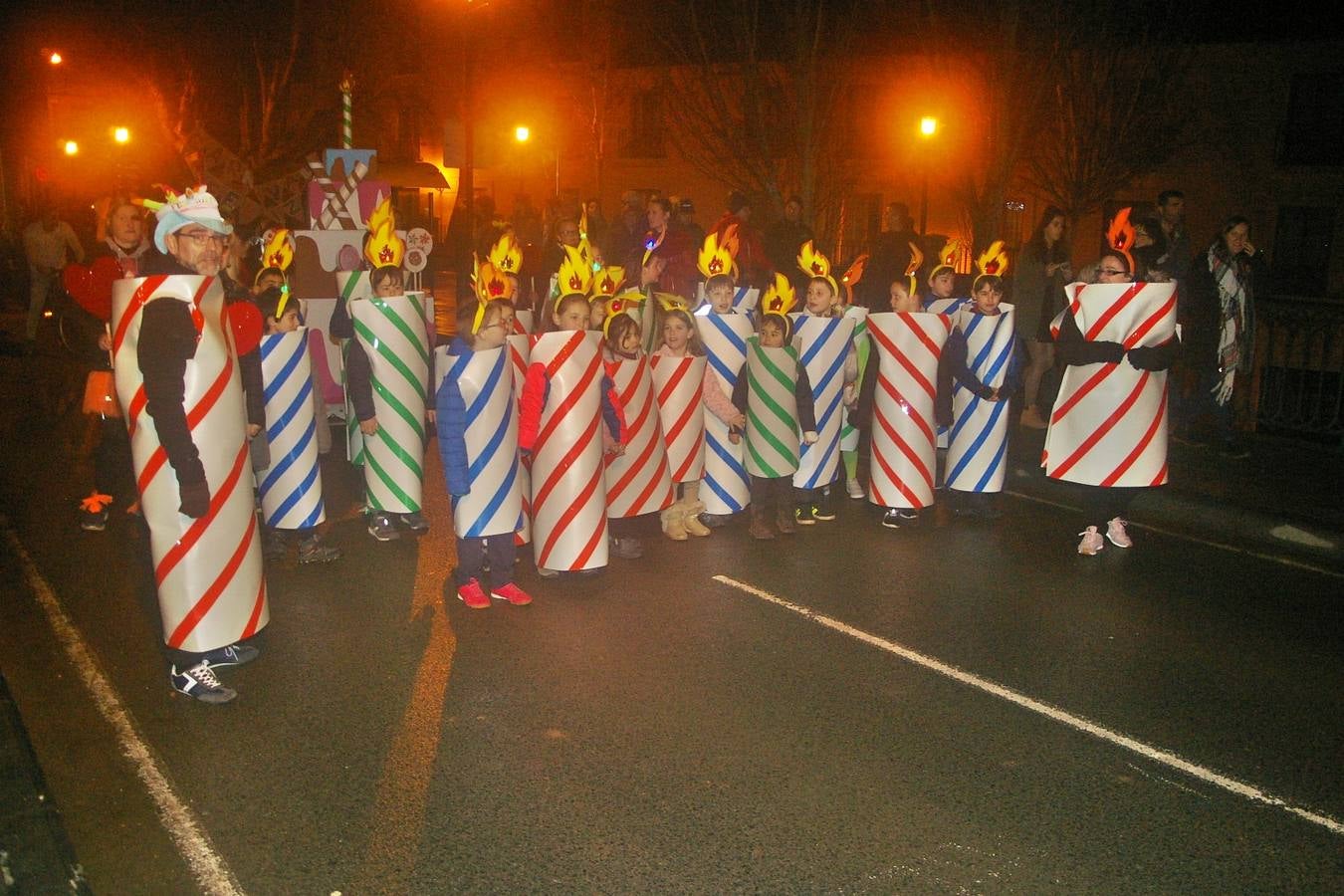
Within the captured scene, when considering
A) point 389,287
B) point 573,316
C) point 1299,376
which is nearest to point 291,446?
point 389,287

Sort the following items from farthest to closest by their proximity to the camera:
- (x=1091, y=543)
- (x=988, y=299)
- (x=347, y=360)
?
(x=988, y=299) → (x=1091, y=543) → (x=347, y=360)

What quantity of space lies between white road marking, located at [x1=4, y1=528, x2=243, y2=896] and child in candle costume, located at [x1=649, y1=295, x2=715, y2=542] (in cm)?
359

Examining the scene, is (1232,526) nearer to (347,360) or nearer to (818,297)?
(818,297)

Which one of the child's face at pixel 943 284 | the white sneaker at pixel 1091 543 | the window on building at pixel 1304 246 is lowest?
the white sneaker at pixel 1091 543

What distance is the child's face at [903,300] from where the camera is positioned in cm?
851

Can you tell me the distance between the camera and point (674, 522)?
26.9 feet

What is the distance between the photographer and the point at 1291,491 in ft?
30.6

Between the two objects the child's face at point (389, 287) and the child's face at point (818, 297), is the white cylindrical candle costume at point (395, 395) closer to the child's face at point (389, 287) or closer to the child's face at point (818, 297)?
the child's face at point (389, 287)

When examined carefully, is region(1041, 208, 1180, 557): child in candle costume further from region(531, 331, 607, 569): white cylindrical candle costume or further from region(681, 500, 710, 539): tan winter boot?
region(531, 331, 607, 569): white cylindrical candle costume

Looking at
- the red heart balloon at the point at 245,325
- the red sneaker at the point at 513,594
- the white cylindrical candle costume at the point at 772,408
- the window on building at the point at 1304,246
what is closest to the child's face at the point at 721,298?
the white cylindrical candle costume at the point at 772,408

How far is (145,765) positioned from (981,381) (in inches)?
230

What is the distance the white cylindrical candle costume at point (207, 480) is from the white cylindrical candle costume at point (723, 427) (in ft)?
11.5

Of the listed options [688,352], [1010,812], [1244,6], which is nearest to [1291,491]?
[688,352]

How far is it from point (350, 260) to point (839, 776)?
8.48m
